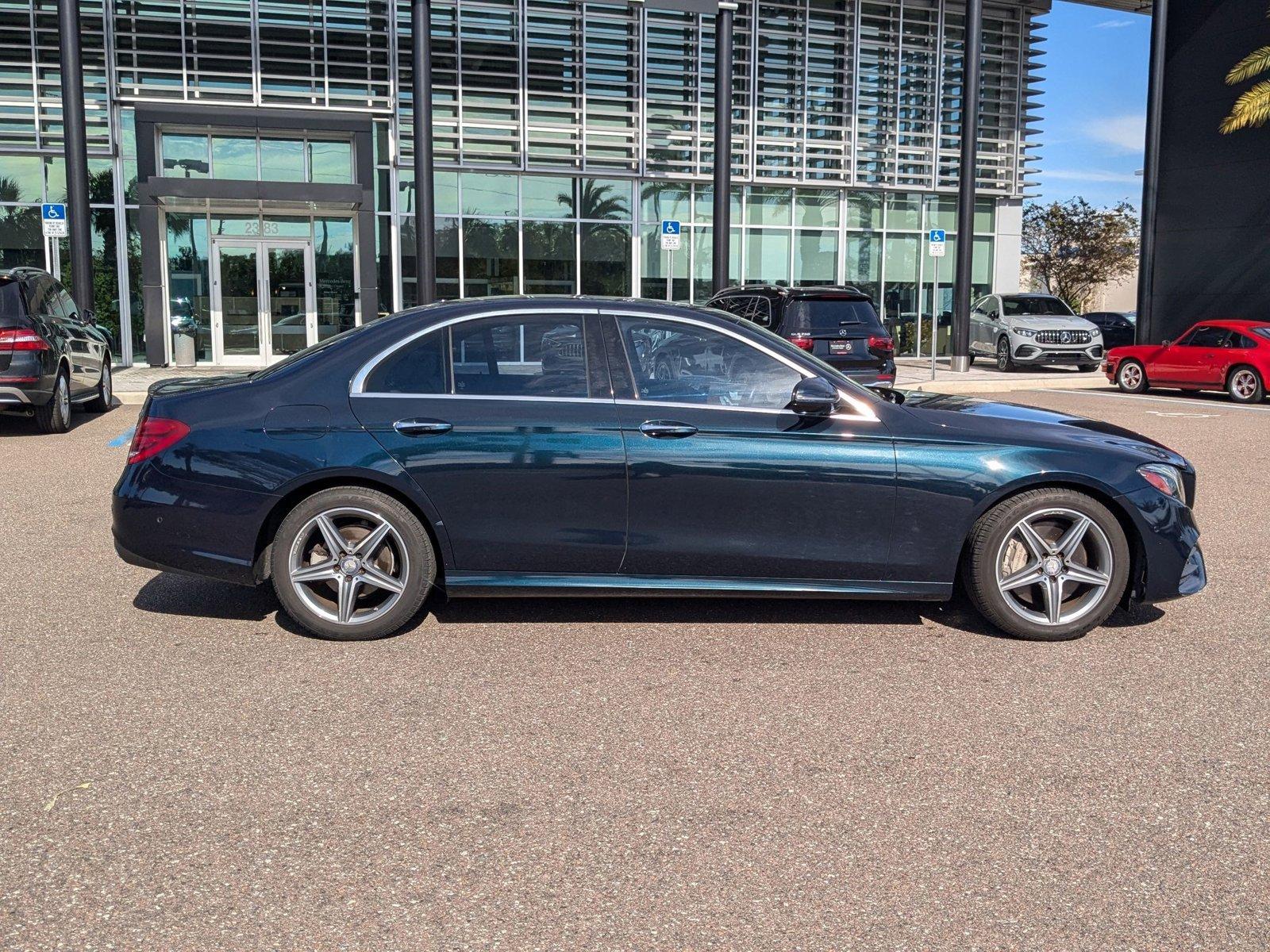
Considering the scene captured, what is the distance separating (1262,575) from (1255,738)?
10.0 ft

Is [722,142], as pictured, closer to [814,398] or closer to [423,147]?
[423,147]

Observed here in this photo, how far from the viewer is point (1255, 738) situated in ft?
14.5

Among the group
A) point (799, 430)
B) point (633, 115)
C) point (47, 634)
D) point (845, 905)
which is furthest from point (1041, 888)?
point (633, 115)

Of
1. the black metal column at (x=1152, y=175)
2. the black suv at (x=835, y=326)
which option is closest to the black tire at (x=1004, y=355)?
the black metal column at (x=1152, y=175)

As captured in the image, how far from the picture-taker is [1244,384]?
65.1ft

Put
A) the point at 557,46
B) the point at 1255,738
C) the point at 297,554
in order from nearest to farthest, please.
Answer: the point at 1255,738 < the point at 297,554 < the point at 557,46

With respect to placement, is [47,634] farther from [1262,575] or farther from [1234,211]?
[1234,211]

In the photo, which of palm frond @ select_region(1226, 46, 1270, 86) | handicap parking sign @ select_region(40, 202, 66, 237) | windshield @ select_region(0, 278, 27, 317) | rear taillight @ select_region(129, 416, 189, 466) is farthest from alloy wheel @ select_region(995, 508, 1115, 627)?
palm frond @ select_region(1226, 46, 1270, 86)

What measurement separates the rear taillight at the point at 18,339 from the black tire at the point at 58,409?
2.55 ft

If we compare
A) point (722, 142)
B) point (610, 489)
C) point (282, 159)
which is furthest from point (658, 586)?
point (282, 159)

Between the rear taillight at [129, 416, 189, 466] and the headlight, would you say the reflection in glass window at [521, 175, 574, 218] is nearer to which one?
the rear taillight at [129, 416, 189, 466]

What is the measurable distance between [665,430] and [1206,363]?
1774 centimetres

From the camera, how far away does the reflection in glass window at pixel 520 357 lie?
570cm

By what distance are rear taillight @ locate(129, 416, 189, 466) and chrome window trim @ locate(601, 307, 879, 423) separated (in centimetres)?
204
